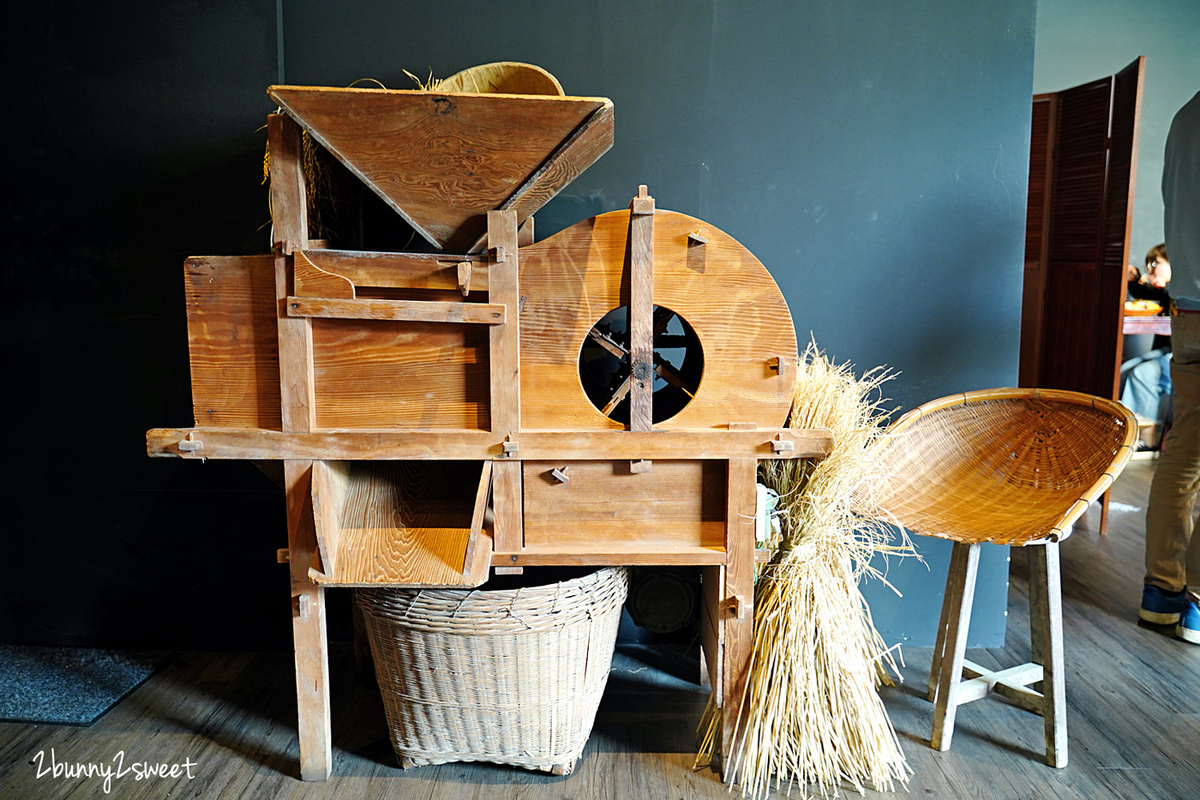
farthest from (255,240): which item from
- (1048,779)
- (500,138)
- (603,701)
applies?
(1048,779)

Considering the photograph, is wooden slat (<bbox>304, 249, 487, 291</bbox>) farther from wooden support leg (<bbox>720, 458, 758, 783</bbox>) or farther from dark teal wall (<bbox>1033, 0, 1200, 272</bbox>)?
dark teal wall (<bbox>1033, 0, 1200, 272</bbox>)

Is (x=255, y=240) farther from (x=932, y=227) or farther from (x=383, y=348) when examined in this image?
(x=932, y=227)

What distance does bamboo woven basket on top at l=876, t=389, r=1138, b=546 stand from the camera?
2.30 m

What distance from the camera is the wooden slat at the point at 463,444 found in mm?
2115

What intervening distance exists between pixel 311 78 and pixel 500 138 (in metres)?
1.11

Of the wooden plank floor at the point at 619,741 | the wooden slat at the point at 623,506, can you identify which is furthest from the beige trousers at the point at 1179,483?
the wooden slat at the point at 623,506

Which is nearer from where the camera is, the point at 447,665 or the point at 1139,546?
the point at 447,665

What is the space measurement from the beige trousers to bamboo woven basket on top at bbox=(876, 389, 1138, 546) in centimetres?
80

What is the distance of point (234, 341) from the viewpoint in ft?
6.93

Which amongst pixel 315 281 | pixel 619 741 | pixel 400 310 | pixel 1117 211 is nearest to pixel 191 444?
pixel 315 281

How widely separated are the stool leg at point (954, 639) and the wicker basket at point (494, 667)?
0.94 metres

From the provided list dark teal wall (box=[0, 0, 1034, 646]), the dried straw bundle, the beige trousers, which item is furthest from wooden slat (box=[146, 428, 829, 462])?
the beige trousers

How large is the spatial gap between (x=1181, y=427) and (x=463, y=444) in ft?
8.45

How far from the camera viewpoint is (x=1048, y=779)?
2.22 m
